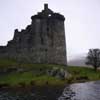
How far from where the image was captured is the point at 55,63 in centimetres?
8175

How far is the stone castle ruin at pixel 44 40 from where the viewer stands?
81.6 metres

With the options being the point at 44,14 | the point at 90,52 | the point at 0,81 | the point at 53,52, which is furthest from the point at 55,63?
the point at 0,81

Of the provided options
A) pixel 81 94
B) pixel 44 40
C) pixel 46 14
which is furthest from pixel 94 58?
pixel 81 94

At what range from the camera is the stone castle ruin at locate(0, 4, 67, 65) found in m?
81.6

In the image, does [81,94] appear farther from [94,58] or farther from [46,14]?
[46,14]

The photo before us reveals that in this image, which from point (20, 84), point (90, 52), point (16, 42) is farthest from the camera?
point (16, 42)

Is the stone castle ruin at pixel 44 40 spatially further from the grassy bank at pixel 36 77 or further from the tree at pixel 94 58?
the grassy bank at pixel 36 77

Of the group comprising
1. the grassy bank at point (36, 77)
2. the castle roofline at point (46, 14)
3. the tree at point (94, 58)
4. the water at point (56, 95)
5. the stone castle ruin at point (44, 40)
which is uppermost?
the castle roofline at point (46, 14)

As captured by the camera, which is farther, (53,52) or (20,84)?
(53,52)

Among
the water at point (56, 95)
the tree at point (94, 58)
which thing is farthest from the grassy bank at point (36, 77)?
A: the water at point (56, 95)

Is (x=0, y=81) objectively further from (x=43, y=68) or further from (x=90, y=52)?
(x=90, y=52)

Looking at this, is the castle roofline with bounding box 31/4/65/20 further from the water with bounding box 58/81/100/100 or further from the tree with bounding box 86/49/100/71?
the water with bounding box 58/81/100/100

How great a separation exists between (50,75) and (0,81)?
1346 cm

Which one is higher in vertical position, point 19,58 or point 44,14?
point 44,14
